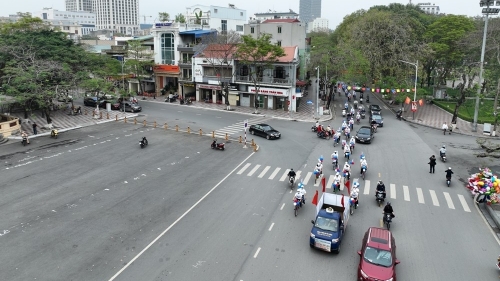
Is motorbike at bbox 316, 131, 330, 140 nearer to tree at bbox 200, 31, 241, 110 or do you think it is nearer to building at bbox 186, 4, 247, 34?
tree at bbox 200, 31, 241, 110

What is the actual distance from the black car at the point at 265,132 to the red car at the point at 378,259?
21600 mm

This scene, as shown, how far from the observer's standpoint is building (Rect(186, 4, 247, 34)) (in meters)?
72.8

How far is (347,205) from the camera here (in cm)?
1847

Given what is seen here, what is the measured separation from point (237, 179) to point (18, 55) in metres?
33.2

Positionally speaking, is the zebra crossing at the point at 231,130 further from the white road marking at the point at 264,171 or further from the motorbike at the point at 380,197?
the motorbike at the point at 380,197

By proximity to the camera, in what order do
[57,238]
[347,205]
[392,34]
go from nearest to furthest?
[57,238] → [347,205] → [392,34]

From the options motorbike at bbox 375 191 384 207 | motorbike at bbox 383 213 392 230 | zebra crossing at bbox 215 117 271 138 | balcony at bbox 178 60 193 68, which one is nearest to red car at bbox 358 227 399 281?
motorbike at bbox 383 213 392 230

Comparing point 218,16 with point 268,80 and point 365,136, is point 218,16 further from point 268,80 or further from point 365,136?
point 365,136

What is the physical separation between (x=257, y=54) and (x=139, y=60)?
2407 cm

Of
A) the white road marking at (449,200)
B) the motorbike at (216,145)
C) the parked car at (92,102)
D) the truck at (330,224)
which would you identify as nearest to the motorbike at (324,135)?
the motorbike at (216,145)

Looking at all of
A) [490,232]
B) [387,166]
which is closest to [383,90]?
[387,166]

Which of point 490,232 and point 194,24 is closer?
point 490,232

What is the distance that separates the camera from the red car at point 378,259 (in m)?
13.8

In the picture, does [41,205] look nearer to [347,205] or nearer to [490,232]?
[347,205]
